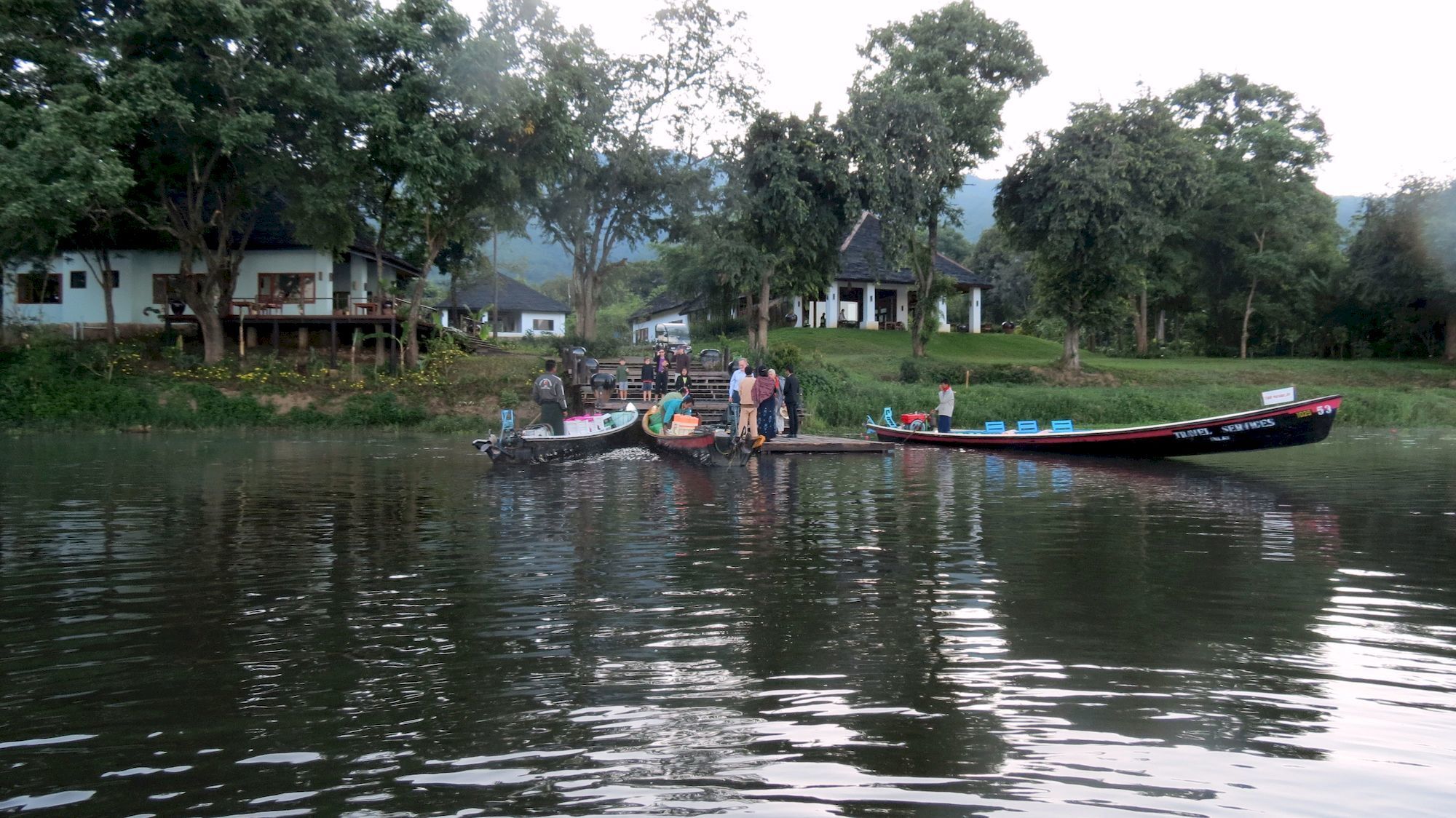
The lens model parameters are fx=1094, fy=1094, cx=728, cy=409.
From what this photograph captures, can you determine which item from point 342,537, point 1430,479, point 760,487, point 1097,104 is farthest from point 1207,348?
point 342,537

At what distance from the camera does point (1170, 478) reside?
1961 centimetres

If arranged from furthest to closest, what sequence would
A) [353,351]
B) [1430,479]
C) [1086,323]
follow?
[1086,323], [353,351], [1430,479]

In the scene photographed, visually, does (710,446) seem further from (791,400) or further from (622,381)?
(622,381)

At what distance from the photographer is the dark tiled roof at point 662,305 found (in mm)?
65062

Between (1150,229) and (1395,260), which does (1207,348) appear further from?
(1150,229)

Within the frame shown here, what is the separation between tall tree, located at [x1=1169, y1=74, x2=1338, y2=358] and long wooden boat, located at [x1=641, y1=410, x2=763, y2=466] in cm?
3877

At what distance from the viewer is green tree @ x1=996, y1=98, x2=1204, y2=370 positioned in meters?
41.7

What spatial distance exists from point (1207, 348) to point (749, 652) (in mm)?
59739

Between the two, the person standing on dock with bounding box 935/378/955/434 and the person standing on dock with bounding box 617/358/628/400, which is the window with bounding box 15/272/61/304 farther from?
the person standing on dock with bounding box 935/378/955/434

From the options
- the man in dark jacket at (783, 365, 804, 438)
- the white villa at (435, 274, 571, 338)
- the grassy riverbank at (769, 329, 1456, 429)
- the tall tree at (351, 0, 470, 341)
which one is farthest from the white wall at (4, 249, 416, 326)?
the white villa at (435, 274, 571, 338)

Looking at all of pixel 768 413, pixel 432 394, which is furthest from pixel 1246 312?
pixel 432 394

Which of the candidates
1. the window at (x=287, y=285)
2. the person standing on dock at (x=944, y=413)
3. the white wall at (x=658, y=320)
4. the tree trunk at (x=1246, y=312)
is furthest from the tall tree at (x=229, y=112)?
the tree trunk at (x=1246, y=312)

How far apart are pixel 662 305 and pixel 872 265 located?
55.0ft

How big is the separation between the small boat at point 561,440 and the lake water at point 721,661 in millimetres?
6274
